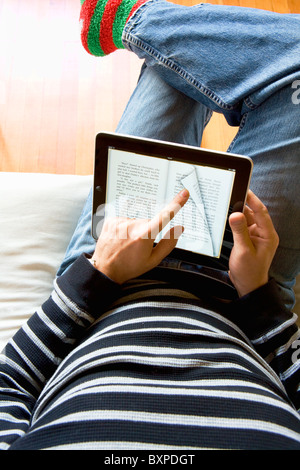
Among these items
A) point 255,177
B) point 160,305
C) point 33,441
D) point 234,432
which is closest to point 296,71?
point 255,177

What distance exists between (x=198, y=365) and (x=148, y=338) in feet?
0.25

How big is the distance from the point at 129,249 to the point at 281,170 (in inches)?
13.0

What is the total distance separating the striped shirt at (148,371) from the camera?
417 mm

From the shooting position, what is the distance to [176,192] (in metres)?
0.63

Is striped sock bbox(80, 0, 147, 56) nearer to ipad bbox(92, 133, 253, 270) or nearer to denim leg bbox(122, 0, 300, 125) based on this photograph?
denim leg bbox(122, 0, 300, 125)

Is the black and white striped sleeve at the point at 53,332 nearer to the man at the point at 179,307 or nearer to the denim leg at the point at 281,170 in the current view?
the man at the point at 179,307

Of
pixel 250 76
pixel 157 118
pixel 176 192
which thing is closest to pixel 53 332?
pixel 176 192

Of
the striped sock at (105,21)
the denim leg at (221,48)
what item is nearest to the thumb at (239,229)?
the denim leg at (221,48)

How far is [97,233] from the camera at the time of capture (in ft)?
2.34

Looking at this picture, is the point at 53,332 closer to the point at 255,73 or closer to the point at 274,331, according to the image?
the point at 274,331

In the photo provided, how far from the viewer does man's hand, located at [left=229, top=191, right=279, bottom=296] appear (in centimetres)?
61

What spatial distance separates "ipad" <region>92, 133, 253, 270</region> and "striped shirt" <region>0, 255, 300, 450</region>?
100 millimetres

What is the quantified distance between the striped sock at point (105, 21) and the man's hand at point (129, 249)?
0.44 m
